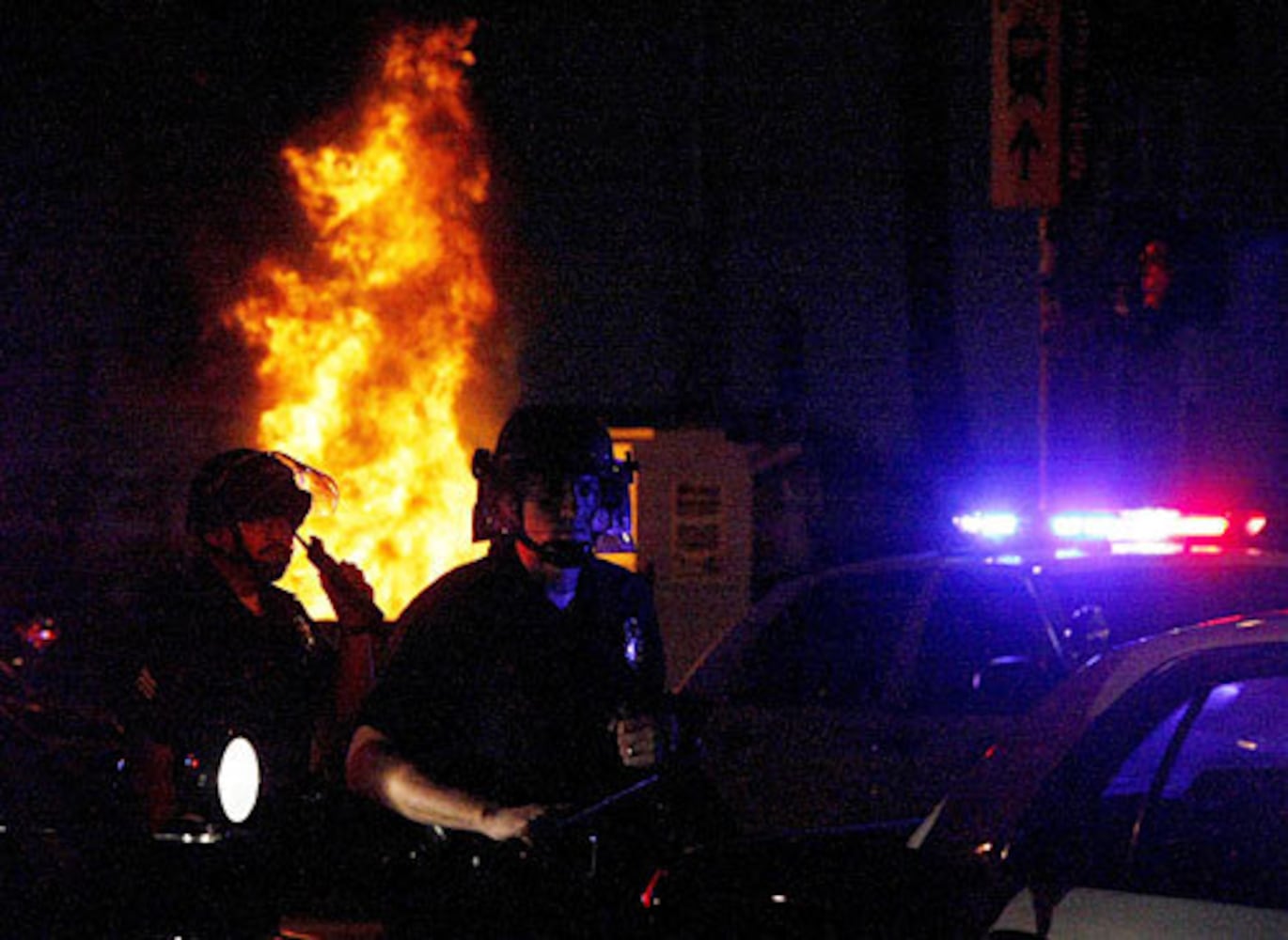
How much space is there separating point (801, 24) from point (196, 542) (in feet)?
57.2

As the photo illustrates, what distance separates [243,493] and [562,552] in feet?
3.12

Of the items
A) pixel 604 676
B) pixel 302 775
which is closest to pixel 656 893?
pixel 604 676

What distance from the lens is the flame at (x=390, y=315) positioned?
20875 mm

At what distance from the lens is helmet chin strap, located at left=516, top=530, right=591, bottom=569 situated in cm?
400

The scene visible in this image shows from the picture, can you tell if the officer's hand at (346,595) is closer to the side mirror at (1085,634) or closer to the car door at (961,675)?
the car door at (961,675)

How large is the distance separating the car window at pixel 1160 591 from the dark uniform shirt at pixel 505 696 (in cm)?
277

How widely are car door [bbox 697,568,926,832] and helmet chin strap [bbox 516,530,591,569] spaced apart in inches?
100

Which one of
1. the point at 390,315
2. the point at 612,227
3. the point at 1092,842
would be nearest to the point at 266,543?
the point at 1092,842

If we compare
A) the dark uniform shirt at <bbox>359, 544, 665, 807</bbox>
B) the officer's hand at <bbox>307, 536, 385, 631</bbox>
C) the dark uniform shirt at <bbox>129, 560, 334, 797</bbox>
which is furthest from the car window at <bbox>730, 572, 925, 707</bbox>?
the dark uniform shirt at <bbox>359, 544, 665, 807</bbox>

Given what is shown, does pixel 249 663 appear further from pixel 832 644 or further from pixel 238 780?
pixel 832 644

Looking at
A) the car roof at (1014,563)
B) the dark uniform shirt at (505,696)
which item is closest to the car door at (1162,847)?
the dark uniform shirt at (505,696)

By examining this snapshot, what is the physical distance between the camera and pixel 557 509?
4062 millimetres

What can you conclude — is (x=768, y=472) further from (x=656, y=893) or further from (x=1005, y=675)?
(x=656, y=893)

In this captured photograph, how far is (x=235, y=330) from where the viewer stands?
21.3 metres
